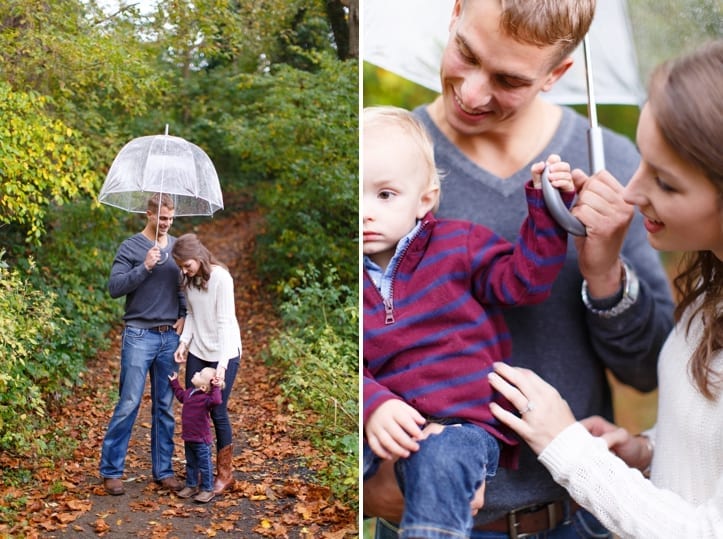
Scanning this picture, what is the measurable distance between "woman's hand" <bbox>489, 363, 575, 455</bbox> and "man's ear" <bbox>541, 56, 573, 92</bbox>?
59 cm

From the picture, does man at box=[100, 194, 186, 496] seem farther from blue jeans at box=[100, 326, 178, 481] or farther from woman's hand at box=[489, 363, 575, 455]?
woman's hand at box=[489, 363, 575, 455]

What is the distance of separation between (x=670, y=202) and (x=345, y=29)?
1320mm

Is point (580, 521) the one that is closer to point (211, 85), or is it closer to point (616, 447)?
point (616, 447)

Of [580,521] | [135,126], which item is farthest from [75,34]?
[580,521]

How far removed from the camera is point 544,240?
150 centimetres

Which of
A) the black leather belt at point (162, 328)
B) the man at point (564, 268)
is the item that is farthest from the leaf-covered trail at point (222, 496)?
the man at point (564, 268)

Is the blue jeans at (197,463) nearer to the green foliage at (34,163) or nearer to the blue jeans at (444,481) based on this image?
the green foliage at (34,163)

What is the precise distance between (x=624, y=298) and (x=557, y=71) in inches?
19.6

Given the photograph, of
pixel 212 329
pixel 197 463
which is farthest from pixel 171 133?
pixel 197 463

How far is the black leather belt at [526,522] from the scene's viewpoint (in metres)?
1.65

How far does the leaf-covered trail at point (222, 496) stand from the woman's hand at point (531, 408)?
0.91 m

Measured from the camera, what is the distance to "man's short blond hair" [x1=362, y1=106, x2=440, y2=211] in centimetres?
159

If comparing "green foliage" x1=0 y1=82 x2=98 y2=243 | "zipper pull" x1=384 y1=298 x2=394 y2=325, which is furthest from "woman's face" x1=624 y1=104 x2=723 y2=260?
"green foliage" x1=0 y1=82 x2=98 y2=243

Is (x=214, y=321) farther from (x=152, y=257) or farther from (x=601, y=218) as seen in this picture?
(x=601, y=218)
